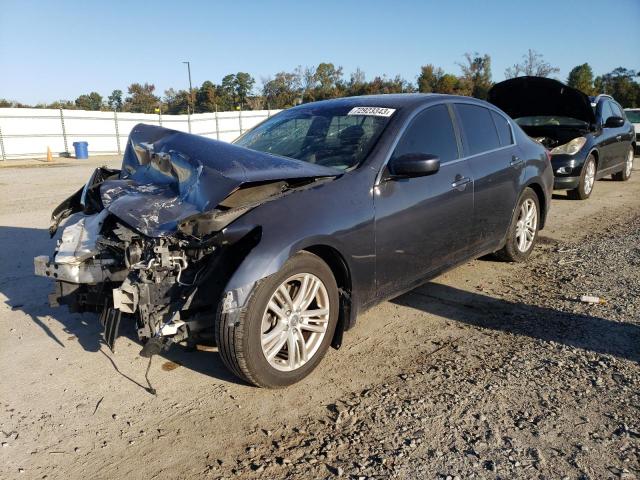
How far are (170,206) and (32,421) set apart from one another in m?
1.39

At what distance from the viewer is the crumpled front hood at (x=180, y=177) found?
300 cm

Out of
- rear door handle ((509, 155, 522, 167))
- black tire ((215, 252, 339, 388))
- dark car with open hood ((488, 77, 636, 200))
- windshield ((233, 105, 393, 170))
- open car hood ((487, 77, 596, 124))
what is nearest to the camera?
black tire ((215, 252, 339, 388))

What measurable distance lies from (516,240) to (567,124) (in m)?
5.46

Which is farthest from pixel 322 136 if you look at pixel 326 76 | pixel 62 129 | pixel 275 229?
pixel 326 76

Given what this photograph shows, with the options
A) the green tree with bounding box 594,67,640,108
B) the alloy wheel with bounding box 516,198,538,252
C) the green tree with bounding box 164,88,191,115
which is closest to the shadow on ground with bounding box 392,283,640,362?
the alloy wheel with bounding box 516,198,538,252

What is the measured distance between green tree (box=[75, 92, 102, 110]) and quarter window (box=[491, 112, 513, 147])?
6741 cm

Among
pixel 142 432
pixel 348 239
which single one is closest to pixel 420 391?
pixel 348 239

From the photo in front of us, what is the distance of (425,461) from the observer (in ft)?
7.85

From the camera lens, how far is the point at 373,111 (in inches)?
161

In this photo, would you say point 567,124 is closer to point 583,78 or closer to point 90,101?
point 583,78

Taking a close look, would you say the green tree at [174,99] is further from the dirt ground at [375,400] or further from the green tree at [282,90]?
the dirt ground at [375,400]

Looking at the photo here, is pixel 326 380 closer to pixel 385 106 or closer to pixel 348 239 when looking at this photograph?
pixel 348 239

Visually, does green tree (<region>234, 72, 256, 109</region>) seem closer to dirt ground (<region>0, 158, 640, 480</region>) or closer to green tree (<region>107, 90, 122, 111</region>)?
green tree (<region>107, 90, 122, 111</region>)

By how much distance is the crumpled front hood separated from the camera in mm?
3000
